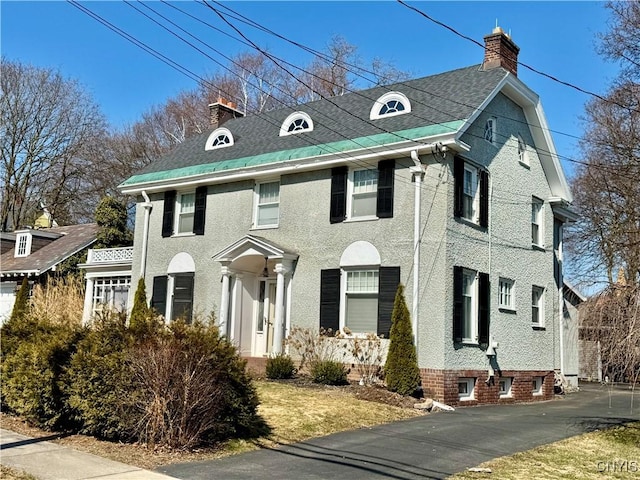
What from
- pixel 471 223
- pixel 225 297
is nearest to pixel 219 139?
pixel 225 297

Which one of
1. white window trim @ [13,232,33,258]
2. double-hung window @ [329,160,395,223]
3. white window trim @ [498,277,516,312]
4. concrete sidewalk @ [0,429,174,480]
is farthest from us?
white window trim @ [13,232,33,258]

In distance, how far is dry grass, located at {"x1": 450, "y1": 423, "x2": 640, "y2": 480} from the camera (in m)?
9.08

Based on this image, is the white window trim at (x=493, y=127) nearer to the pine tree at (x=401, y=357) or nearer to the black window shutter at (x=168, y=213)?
the pine tree at (x=401, y=357)

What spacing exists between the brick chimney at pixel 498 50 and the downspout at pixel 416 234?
4.66m

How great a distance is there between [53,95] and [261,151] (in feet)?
76.9

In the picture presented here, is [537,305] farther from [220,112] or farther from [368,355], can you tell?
[220,112]

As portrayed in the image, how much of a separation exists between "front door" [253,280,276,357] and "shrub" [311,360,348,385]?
3865mm

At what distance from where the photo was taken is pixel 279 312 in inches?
727

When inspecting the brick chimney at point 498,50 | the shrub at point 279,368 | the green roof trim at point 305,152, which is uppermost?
the brick chimney at point 498,50

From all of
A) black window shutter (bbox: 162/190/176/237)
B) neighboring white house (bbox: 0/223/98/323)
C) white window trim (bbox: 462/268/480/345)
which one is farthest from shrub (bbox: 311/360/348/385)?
neighboring white house (bbox: 0/223/98/323)

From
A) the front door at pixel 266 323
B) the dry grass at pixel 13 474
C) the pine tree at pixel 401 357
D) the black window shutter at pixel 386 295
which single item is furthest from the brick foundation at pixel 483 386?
the dry grass at pixel 13 474

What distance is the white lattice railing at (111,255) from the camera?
25.4 metres

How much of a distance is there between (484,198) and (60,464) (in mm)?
12847

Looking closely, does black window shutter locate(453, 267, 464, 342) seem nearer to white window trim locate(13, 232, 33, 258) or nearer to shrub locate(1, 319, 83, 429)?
shrub locate(1, 319, 83, 429)
